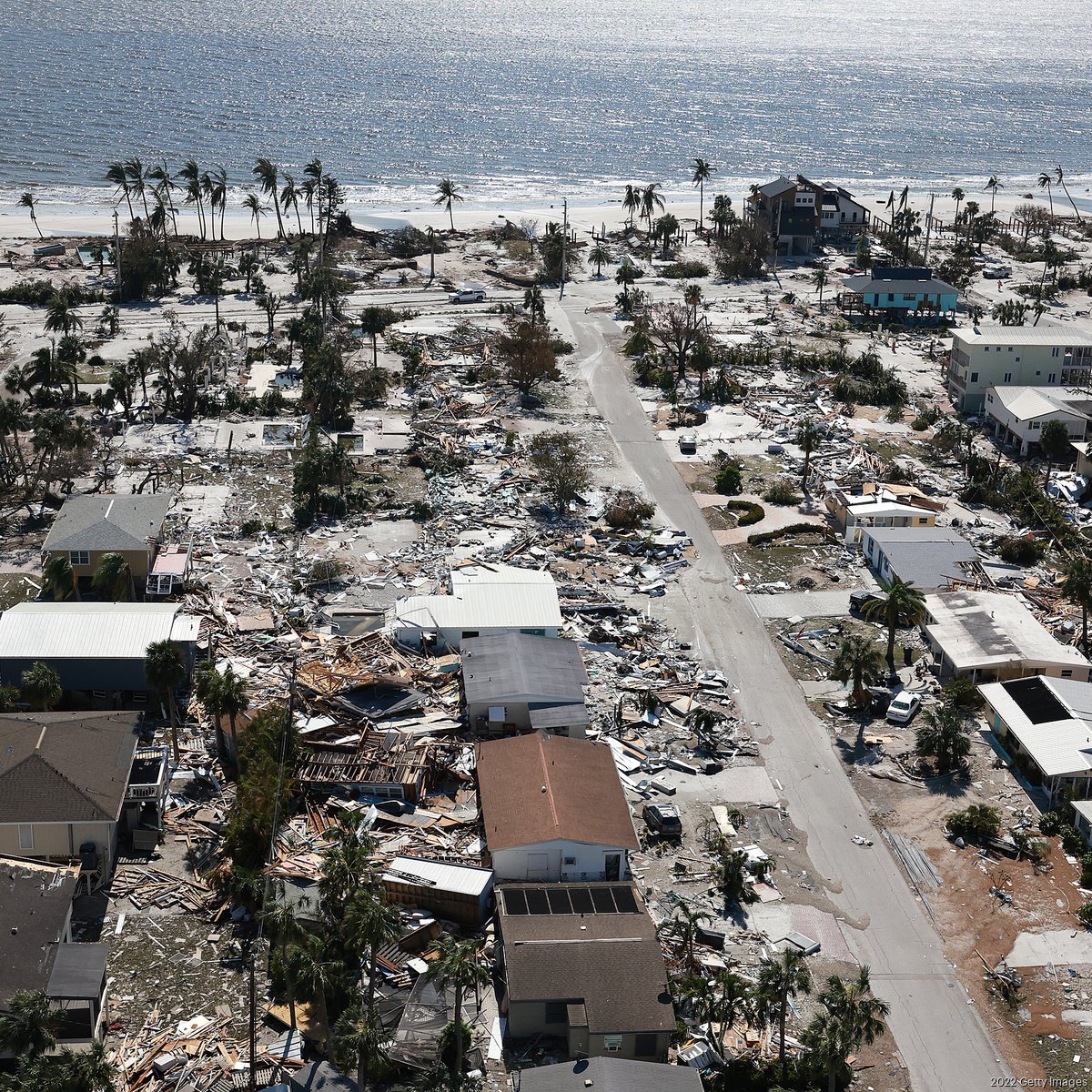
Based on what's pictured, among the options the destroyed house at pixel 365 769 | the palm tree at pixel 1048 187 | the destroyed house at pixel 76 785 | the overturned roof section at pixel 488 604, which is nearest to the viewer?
the destroyed house at pixel 76 785

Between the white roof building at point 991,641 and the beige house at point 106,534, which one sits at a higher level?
the beige house at point 106,534

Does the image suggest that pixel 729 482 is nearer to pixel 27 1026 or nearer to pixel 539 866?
pixel 539 866

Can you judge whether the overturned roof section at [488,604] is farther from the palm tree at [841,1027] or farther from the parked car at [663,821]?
the palm tree at [841,1027]

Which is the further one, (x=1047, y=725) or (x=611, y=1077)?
(x=1047, y=725)

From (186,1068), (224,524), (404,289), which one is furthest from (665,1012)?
(404,289)

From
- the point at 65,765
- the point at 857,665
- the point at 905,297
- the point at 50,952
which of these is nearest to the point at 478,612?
the point at 857,665

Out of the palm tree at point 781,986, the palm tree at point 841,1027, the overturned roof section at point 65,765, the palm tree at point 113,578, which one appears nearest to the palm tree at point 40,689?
the overturned roof section at point 65,765
